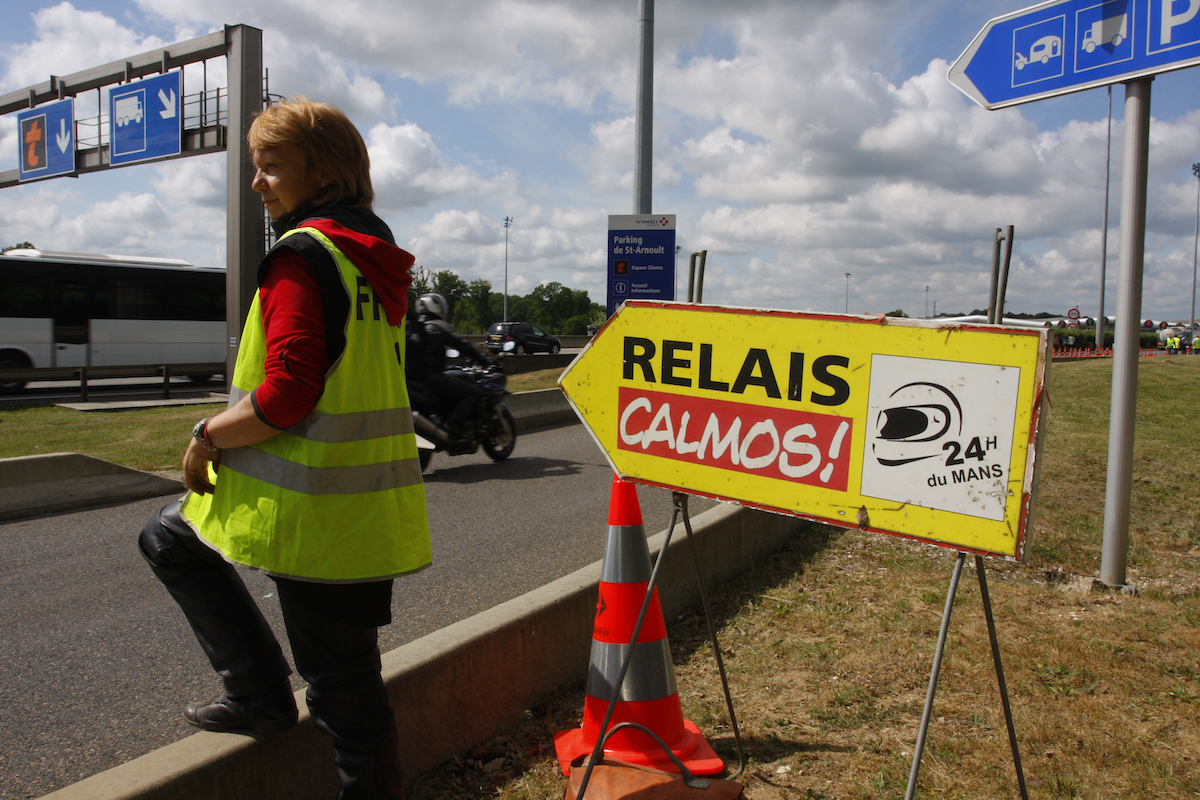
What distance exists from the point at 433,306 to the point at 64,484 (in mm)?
3784

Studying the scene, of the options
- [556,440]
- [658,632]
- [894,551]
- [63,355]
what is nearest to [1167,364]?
[556,440]

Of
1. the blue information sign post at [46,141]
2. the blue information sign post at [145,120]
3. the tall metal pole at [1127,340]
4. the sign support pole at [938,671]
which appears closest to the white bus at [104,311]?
Answer: the blue information sign post at [46,141]

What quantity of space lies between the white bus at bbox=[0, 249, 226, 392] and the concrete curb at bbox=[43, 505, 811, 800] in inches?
786

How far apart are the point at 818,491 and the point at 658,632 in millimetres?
987

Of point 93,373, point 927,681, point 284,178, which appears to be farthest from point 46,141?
point 927,681

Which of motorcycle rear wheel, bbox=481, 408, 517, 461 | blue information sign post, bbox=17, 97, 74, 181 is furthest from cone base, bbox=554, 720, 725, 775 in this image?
blue information sign post, bbox=17, 97, 74, 181

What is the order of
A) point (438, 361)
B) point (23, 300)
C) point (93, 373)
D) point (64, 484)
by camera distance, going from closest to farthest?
point (64, 484) → point (438, 361) → point (93, 373) → point (23, 300)

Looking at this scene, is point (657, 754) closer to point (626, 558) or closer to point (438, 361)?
point (626, 558)

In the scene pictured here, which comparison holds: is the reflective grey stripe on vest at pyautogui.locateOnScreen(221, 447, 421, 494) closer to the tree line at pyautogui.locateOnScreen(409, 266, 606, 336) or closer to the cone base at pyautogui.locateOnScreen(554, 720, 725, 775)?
the cone base at pyautogui.locateOnScreen(554, 720, 725, 775)

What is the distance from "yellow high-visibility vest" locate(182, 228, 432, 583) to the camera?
199 centimetres

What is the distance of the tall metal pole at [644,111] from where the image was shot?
11.3 metres

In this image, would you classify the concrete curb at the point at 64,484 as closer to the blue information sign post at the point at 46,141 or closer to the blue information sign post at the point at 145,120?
the blue information sign post at the point at 145,120

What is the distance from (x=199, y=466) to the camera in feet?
6.86

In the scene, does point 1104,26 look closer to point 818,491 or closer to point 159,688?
point 818,491
